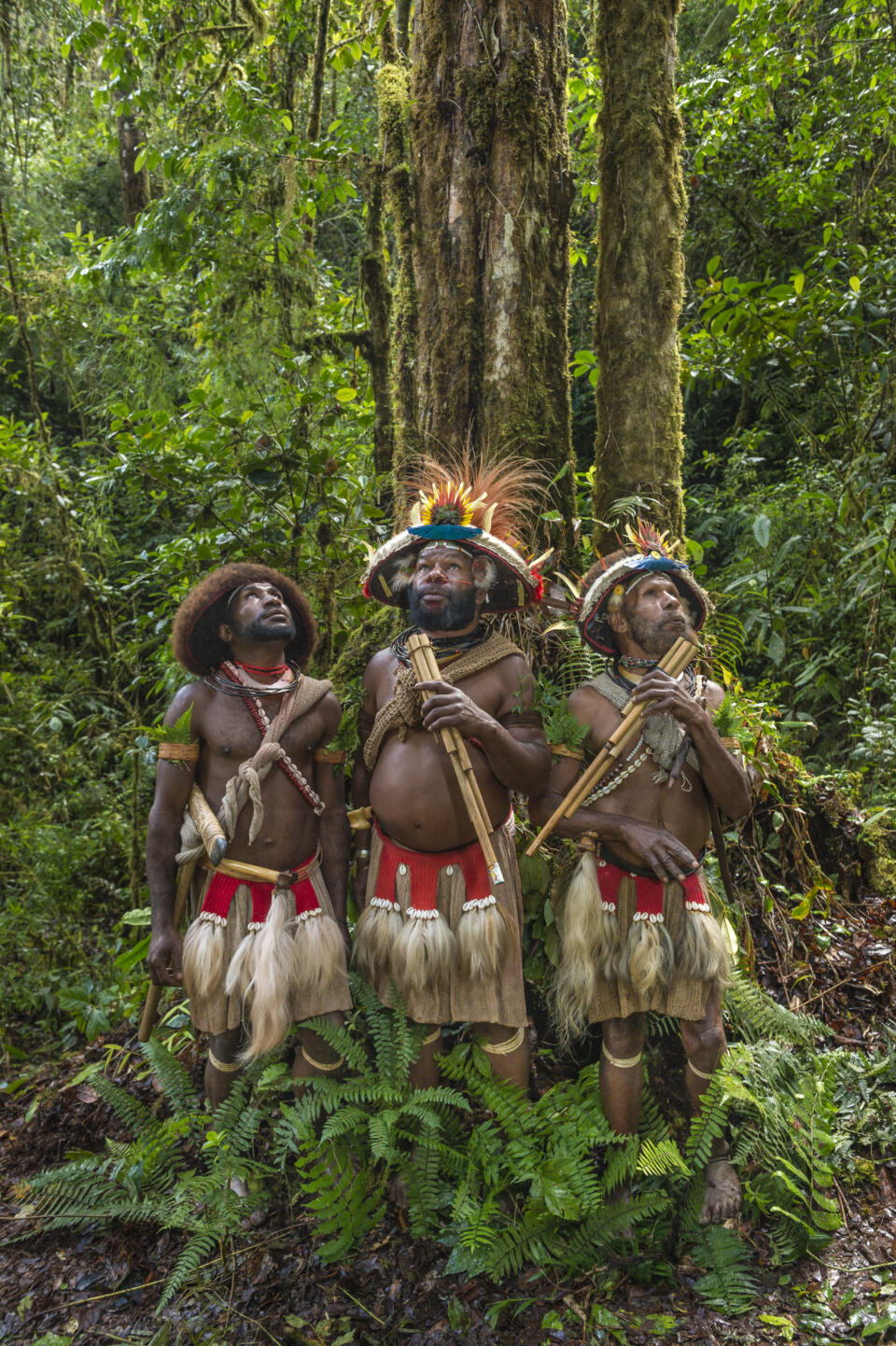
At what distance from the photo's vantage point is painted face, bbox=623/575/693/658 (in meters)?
3.03

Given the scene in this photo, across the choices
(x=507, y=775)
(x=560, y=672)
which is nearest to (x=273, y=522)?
(x=560, y=672)

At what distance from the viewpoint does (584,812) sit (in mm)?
3033

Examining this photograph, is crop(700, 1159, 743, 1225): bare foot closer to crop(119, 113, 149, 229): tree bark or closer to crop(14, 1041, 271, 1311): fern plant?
crop(14, 1041, 271, 1311): fern plant

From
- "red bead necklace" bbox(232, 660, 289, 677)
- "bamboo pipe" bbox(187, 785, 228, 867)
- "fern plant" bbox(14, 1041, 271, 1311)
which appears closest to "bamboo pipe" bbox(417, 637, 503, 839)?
"red bead necklace" bbox(232, 660, 289, 677)

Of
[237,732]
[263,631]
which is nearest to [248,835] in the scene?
[237,732]

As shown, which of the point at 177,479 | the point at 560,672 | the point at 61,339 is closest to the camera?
the point at 560,672

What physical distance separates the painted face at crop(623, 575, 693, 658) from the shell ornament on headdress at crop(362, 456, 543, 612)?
0.38m

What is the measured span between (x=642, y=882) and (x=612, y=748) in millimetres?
501

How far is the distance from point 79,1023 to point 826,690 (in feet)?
18.3

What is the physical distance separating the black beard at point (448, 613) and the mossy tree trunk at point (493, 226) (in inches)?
45.0

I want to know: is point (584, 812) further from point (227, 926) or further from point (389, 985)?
point (227, 926)

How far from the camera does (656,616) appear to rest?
304 cm

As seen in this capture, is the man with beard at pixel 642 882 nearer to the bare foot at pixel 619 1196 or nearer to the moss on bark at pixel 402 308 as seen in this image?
the bare foot at pixel 619 1196

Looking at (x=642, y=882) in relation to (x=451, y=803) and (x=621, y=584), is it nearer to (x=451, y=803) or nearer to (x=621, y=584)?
(x=451, y=803)
